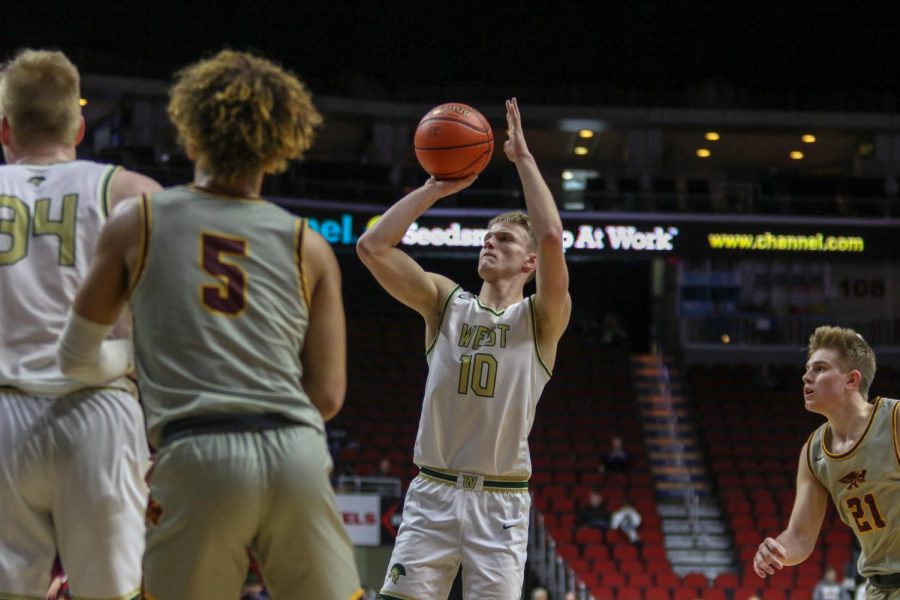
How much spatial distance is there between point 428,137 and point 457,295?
2.70 ft

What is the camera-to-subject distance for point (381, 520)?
16.7m

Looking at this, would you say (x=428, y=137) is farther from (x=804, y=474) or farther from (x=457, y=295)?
(x=804, y=474)

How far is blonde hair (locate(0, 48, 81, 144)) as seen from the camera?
3486 millimetres

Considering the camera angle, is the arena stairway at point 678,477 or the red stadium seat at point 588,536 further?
the arena stairway at point 678,477

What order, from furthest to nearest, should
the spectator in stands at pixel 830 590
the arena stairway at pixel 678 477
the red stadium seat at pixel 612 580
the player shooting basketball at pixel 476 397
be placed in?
the arena stairway at pixel 678 477, the red stadium seat at pixel 612 580, the spectator in stands at pixel 830 590, the player shooting basketball at pixel 476 397

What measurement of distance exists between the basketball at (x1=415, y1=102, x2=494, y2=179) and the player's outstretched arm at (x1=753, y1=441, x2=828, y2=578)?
2.08 m

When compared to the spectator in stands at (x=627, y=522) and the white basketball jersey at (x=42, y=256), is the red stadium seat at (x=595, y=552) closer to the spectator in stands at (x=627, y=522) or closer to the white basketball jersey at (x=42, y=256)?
the spectator in stands at (x=627, y=522)

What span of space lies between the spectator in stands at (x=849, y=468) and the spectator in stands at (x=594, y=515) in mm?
11793

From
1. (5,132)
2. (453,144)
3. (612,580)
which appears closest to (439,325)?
(453,144)

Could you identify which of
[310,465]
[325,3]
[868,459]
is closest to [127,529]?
[310,465]

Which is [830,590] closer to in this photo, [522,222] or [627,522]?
[627,522]

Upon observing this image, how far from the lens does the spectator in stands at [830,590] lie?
15.4 metres

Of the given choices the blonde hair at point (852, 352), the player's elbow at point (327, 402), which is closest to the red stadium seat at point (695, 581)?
the blonde hair at point (852, 352)

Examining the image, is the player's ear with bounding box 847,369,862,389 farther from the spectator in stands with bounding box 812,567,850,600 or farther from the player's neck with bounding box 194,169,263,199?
the spectator in stands with bounding box 812,567,850,600
